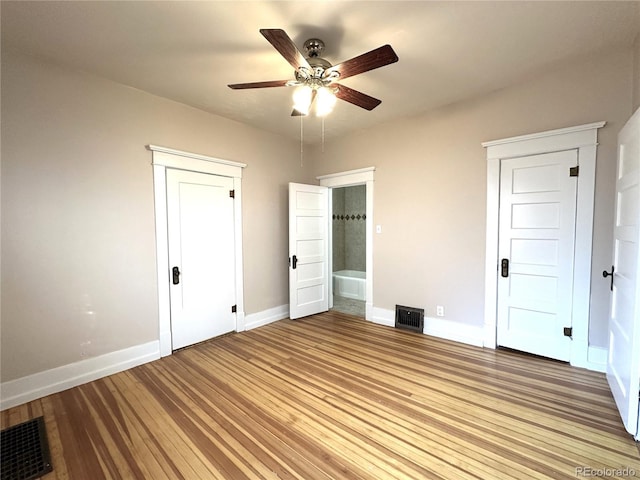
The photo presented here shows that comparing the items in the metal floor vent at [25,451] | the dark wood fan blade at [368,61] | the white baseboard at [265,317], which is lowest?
the metal floor vent at [25,451]

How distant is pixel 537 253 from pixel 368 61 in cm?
256

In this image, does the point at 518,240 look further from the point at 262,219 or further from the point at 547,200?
the point at 262,219

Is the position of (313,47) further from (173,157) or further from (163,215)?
(163,215)

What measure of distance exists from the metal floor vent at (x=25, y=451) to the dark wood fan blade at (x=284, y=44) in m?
2.79

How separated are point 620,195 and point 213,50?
3474 mm

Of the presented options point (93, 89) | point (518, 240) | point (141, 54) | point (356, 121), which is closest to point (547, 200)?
point (518, 240)

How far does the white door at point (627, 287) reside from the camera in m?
1.73

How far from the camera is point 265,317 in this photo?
4.07 metres

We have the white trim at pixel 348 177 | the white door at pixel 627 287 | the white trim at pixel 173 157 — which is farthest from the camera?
the white trim at pixel 348 177

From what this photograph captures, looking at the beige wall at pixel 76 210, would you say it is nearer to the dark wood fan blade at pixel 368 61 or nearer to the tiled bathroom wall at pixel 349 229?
the dark wood fan blade at pixel 368 61

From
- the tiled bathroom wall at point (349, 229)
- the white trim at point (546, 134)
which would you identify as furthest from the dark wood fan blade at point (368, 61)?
the tiled bathroom wall at point (349, 229)

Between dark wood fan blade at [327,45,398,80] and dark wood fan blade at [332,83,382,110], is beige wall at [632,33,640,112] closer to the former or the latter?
dark wood fan blade at [332,83,382,110]

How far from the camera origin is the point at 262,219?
160 inches

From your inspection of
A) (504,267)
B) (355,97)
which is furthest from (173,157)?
(504,267)
